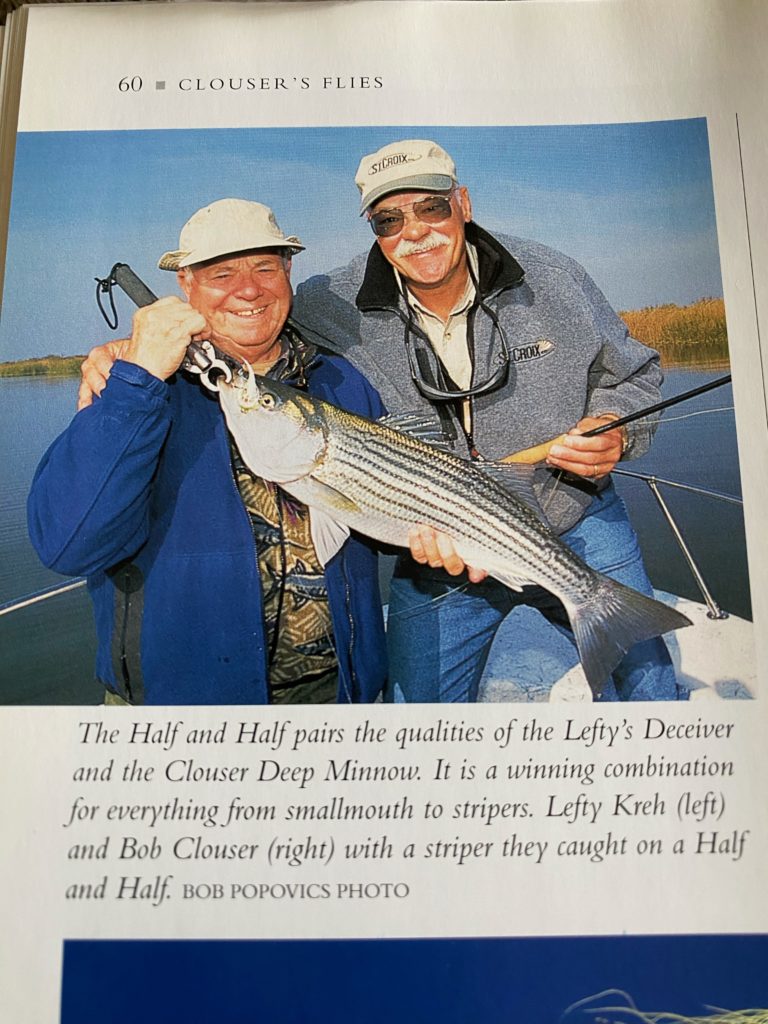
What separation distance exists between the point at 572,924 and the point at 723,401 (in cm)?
95

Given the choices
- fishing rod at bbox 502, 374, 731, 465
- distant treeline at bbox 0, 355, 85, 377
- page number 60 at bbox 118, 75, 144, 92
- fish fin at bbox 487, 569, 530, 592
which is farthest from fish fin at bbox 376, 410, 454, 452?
page number 60 at bbox 118, 75, 144, 92

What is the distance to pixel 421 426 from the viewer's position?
1694 millimetres

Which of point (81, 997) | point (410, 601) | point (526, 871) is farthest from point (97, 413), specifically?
point (526, 871)

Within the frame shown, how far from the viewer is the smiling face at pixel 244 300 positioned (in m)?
1.71

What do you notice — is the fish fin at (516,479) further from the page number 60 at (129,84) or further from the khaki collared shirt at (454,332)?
the page number 60 at (129,84)

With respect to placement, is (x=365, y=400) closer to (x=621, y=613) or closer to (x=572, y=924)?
(x=621, y=613)

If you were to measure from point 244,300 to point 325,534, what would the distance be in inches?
18.0

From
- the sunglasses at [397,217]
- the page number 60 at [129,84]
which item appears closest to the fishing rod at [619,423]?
the sunglasses at [397,217]

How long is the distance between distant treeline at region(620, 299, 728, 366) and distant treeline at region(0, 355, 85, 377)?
102 centimetres

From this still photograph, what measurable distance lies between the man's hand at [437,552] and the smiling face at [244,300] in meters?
0.42

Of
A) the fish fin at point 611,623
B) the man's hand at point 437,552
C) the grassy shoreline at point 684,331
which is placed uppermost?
the grassy shoreline at point 684,331

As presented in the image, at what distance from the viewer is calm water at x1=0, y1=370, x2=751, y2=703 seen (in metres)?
1.63

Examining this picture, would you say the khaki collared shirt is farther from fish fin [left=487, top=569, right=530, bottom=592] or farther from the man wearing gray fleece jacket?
fish fin [left=487, top=569, right=530, bottom=592]

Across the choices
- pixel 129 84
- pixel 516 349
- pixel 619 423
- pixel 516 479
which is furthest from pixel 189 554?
pixel 129 84
